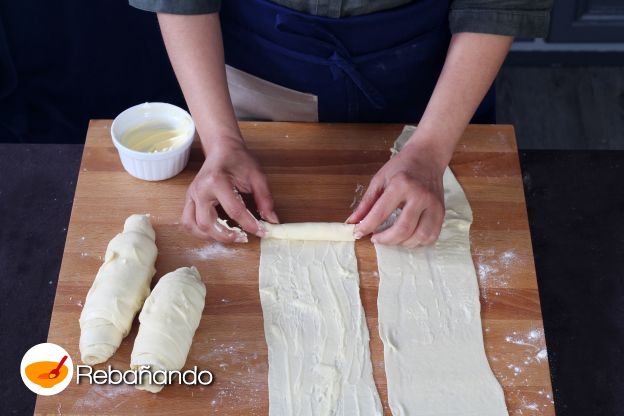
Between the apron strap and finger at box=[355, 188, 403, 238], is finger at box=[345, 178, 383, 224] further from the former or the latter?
the apron strap

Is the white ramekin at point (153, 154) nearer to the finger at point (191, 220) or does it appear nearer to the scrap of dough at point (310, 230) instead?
the finger at point (191, 220)

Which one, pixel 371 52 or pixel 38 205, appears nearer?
pixel 371 52

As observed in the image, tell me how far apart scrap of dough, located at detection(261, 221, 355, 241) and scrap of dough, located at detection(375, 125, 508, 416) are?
0.28ft

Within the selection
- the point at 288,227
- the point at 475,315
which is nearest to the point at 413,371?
the point at 475,315

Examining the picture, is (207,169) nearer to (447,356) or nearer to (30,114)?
(447,356)

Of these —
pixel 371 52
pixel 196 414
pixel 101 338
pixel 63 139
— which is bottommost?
pixel 63 139

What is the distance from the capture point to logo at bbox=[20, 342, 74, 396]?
4.28 feet

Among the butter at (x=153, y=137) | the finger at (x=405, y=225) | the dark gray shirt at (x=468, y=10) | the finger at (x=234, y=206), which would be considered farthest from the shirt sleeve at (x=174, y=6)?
the finger at (x=405, y=225)

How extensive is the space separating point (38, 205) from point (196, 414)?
0.82 meters

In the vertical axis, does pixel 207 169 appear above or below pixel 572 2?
above

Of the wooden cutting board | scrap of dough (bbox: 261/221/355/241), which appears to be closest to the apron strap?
the wooden cutting board

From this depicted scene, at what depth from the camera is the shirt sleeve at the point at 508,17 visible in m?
1.51

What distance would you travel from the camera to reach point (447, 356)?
1.37 m

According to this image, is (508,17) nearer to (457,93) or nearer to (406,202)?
(457,93)
